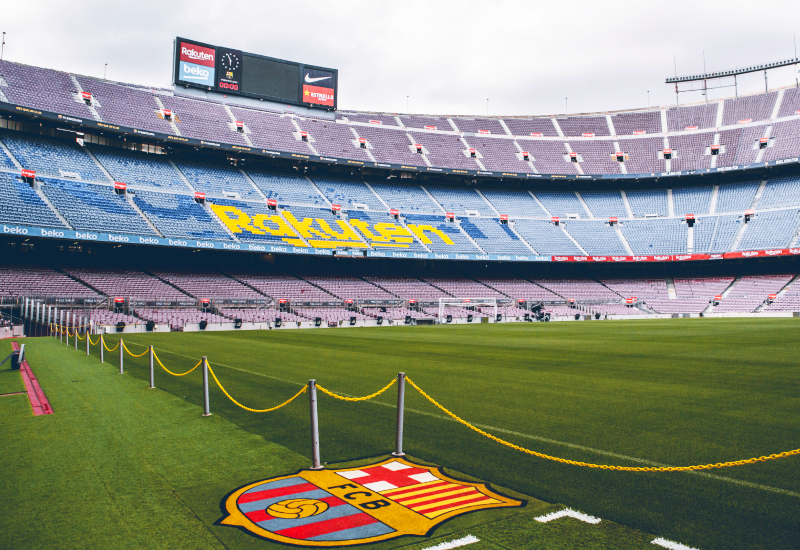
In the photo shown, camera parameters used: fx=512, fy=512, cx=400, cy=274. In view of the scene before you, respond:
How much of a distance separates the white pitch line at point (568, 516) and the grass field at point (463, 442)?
0.33 ft

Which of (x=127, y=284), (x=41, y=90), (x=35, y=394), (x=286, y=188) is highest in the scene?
(x=41, y=90)

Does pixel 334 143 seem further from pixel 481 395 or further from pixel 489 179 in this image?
pixel 481 395

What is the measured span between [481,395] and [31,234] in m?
35.3

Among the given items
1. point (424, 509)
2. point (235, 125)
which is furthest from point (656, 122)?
point (424, 509)

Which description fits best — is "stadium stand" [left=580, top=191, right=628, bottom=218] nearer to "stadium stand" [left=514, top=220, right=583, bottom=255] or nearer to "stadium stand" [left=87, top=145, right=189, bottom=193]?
"stadium stand" [left=514, top=220, right=583, bottom=255]

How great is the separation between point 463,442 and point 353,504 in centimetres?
255

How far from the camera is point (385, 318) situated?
135 feet

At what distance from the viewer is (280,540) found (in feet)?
13.8

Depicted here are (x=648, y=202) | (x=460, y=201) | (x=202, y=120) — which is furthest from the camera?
(x=648, y=202)

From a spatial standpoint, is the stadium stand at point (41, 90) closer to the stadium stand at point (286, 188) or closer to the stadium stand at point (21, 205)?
the stadium stand at point (21, 205)

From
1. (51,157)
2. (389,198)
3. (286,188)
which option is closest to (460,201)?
(389,198)

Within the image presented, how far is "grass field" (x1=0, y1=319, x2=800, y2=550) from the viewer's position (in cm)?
446

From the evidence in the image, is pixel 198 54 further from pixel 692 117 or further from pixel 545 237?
pixel 692 117

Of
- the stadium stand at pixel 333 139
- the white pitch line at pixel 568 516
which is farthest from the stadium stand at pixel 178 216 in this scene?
the white pitch line at pixel 568 516
